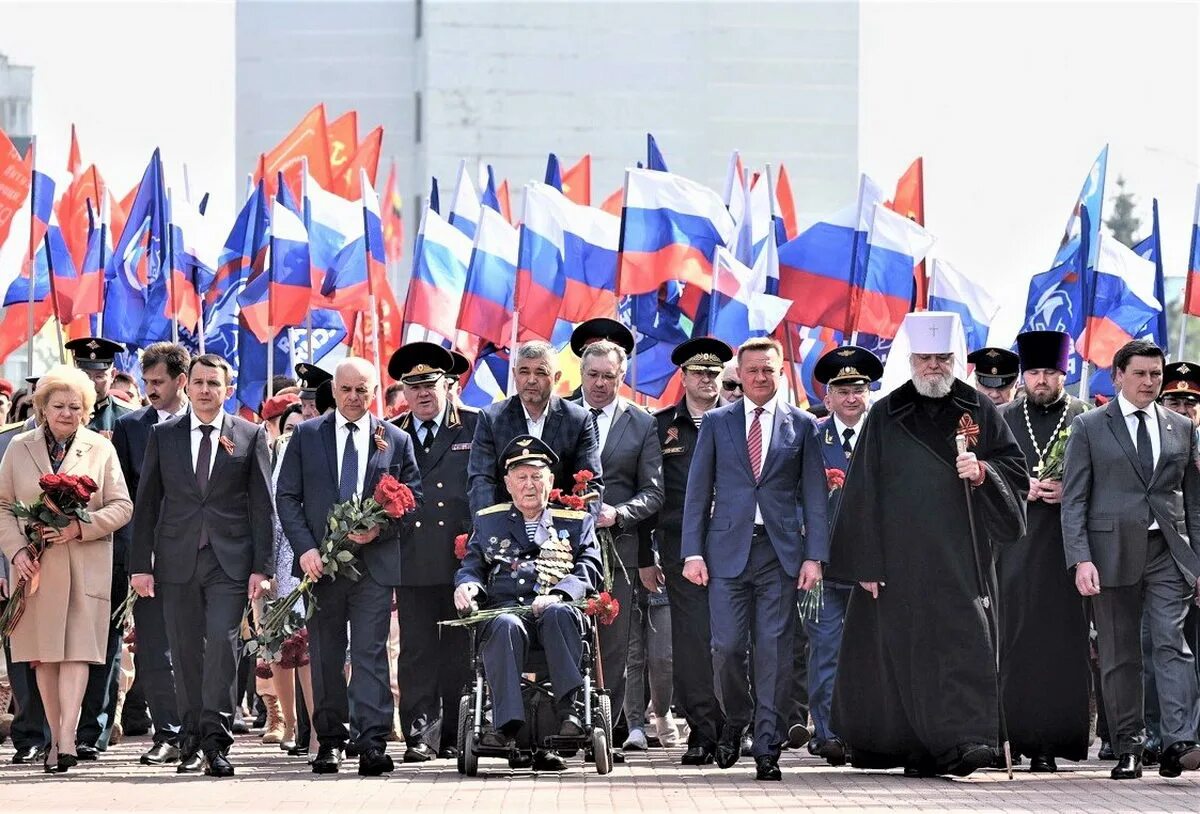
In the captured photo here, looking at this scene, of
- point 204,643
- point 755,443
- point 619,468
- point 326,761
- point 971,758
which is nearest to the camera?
point 971,758

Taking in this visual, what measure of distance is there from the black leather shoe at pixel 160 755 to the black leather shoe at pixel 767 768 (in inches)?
143

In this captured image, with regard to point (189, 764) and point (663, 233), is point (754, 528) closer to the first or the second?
point (189, 764)

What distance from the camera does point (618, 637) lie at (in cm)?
1387

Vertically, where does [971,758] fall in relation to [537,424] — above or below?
below

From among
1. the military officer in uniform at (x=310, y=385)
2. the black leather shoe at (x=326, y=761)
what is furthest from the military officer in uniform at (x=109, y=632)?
the black leather shoe at (x=326, y=761)

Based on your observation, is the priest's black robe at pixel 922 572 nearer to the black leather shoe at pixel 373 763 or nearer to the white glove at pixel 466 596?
the white glove at pixel 466 596

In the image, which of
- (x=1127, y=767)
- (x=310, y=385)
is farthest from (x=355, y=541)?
(x=1127, y=767)

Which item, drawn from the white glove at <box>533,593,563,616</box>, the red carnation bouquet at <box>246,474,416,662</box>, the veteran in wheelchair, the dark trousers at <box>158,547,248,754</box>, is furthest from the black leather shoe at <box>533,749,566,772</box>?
the dark trousers at <box>158,547,248,754</box>

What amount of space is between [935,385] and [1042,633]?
1963mm

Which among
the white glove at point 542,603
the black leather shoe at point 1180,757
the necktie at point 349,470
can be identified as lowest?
the black leather shoe at point 1180,757

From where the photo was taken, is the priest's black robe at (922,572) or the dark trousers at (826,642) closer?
the priest's black robe at (922,572)

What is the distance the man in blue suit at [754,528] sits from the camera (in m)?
12.8

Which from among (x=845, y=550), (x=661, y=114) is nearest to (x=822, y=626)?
(x=845, y=550)

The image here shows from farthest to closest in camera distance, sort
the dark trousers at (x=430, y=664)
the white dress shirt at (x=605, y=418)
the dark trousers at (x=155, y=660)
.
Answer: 1. the dark trousers at (x=155, y=660)
2. the white dress shirt at (x=605, y=418)
3. the dark trousers at (x=430, y=664)
